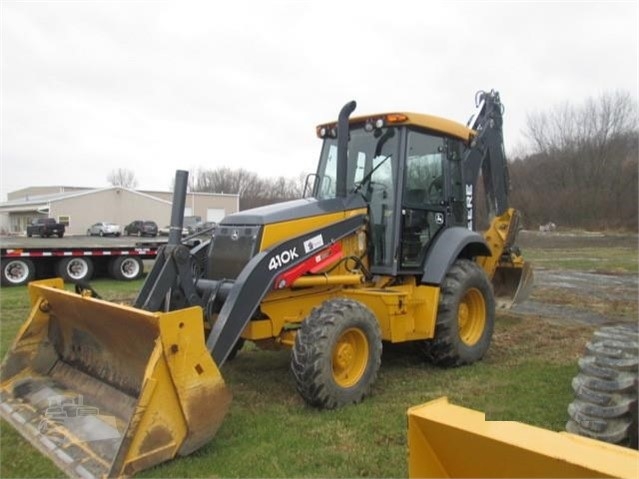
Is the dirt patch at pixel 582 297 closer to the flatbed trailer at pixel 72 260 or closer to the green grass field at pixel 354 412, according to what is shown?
the green grass field at pixel 354 412

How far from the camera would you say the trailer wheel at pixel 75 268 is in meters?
15.2

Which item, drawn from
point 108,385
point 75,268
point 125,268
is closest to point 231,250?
point 108,385

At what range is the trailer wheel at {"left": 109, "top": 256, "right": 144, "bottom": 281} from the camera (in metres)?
15.9

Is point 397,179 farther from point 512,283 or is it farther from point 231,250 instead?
point 512,283

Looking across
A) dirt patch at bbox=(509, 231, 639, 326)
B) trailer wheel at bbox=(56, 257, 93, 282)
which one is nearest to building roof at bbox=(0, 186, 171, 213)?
trailer wheel at bbox=(56, 257, 93, 282)

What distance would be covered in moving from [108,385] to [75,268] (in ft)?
38.8

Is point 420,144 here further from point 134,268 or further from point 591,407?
point 134,268

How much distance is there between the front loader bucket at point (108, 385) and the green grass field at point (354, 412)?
18 centimetres

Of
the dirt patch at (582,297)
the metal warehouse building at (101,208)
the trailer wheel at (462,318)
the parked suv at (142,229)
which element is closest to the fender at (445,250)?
the trailer wheel at (462,318)

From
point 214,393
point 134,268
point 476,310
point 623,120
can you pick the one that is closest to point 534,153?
point 623,120

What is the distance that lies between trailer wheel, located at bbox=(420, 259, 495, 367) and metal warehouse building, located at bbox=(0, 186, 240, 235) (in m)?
46.9

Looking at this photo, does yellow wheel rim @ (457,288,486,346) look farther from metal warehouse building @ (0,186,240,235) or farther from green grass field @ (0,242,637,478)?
metal warehouse building @ (0,186,240,235)

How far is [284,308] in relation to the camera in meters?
5.38

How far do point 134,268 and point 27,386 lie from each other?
38.4 ft
